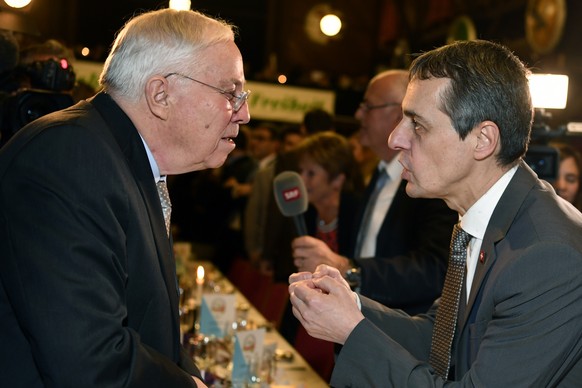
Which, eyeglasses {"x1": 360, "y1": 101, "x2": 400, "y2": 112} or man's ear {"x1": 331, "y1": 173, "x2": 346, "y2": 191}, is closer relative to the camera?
eyeglasses {"x1": 360, "y1": 101, "x2": 400, "y2": 112}

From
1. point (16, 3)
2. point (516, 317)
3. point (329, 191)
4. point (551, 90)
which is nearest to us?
point (516, 317)

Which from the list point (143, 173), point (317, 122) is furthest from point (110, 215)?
point (317, 122)

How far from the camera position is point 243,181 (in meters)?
8.42

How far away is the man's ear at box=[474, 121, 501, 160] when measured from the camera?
6.44ft

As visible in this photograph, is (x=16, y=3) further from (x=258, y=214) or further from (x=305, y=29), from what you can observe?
(x=305, y=29)

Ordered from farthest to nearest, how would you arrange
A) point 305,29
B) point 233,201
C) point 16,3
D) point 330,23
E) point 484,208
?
point 305,29 → point 330,23 → point 233,201 → point 16,3 → point 484,208

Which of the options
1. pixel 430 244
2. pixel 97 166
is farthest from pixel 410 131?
pixel 430 244

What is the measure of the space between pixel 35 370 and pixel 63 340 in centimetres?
16

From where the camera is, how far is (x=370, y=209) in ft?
12.5

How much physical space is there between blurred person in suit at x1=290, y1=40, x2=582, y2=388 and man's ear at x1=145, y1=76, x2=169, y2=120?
55cm

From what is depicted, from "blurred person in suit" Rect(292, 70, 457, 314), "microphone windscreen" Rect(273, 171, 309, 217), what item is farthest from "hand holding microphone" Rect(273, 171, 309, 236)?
"blurred person in suit" Rect(292, 70, 457, 314)

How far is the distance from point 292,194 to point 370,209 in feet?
1.66

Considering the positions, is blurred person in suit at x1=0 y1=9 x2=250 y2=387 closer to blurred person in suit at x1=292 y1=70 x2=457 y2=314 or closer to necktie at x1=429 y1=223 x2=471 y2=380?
necktie at x1=429 y1=223 x2=471 y2=380

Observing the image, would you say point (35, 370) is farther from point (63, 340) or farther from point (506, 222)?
point (506, 222)
